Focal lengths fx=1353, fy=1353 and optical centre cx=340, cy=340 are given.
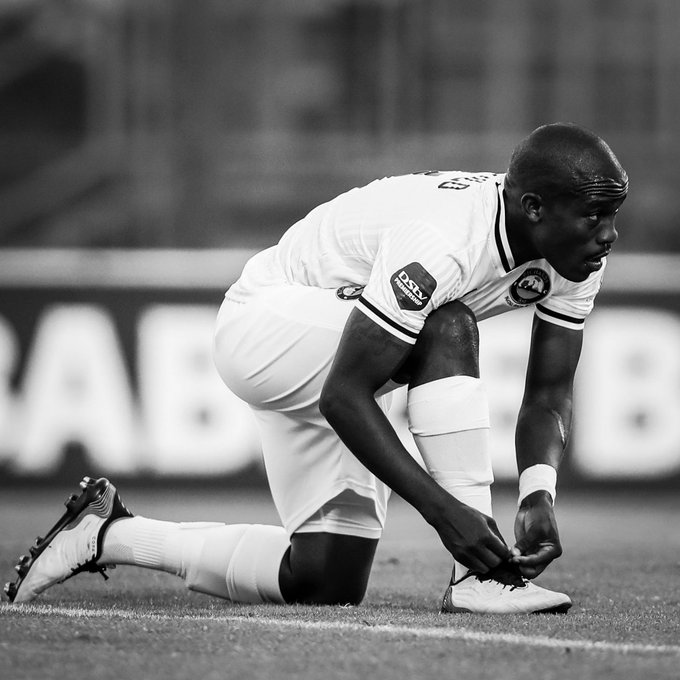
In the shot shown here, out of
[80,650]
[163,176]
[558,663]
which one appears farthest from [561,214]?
[163,176]

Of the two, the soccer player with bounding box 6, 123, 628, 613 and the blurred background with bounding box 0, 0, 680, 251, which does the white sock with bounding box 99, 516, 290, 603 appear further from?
the blurred background with bounding box 0, 0, 680, 251

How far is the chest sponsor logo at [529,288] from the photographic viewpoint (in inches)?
141

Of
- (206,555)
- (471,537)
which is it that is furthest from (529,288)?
(206,555)

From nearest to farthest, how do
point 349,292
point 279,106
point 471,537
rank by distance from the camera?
point 471,537 < point 349,292 < point 279,106

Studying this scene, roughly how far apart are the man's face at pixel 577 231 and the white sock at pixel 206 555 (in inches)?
45.1

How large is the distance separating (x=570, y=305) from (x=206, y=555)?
123cm

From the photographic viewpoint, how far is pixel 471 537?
3139mm

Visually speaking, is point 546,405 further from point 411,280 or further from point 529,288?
point 411,280

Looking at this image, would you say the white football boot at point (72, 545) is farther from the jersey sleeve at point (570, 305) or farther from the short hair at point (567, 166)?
the short hair at point (567, 166)

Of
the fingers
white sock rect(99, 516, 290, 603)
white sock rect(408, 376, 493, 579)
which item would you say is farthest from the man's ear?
white sock rect(99, 516, 290, 603)

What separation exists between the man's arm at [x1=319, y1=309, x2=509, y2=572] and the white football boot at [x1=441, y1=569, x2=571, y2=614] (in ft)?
0.46

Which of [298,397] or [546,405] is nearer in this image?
[298,397]

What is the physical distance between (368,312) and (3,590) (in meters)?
1.54

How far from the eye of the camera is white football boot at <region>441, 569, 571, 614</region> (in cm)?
329
